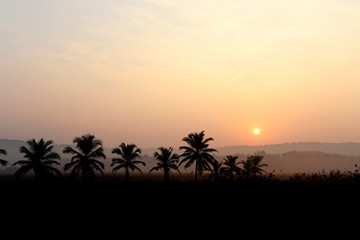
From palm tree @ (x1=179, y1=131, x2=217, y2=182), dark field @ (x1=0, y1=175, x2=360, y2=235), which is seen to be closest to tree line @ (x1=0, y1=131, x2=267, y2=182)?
palm tree @ (x1=179, y1=131, x2=217, y2=182)

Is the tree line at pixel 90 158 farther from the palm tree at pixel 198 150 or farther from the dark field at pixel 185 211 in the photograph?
the dark field at pixel 185 211


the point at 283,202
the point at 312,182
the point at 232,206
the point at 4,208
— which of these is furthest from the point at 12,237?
the point at 312,182

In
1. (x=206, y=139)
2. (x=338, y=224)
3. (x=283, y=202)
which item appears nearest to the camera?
(x=338, y=224)

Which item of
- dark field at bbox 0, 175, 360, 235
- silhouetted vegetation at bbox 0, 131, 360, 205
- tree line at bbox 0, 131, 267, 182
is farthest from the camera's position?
tree line at bbox 0, 131, 267, 182

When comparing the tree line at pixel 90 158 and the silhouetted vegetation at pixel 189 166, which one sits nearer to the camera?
the silhouetted vegetation at pixel 189 166

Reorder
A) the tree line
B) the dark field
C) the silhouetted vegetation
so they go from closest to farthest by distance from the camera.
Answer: the dark field
the silhouetted vegetation
the tree line

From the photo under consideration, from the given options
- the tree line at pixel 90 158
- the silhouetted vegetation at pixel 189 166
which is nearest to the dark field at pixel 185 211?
the silhouetted vegetation at pixel 189 166

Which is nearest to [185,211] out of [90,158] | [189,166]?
[189,166]

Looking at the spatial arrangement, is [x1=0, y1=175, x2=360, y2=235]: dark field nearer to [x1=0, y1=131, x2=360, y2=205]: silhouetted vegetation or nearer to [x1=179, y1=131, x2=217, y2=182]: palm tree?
[x1=0, y1=131, x2=360, y2=205]: silhouetted vegetation

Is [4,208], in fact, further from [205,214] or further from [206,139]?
[206,139]

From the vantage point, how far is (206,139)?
62.7 m

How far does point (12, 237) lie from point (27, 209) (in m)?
9.69

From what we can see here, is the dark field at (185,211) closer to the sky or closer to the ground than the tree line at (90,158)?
closer to the ground

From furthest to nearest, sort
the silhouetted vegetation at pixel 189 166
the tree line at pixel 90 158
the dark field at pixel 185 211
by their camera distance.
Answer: the tree line at pixel 90 158, the silhouetted vegetation at pixel 189 166, the dark field at pixel 185 211
